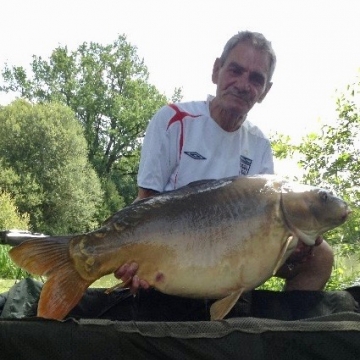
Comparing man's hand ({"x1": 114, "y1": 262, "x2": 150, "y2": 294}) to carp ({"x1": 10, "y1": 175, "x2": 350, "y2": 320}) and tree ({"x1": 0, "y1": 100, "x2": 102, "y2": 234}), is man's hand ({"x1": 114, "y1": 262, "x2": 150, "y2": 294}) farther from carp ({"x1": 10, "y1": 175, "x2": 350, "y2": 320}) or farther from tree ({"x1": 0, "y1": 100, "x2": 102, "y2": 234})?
tree ({"x1": 0, "y1": 100, "x2": 102, "y2": 234})

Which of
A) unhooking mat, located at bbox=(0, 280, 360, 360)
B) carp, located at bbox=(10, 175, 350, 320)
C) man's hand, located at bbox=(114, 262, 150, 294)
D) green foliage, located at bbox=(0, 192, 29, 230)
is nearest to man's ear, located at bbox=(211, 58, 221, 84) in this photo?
carp, located at bbox=(10, 175, 350, 320)

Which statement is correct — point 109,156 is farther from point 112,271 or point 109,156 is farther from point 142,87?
point 112,271

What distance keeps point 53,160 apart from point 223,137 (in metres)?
20.3

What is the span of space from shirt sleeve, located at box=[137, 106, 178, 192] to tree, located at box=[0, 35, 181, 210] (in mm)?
20951

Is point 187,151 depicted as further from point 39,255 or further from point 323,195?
point 39,255

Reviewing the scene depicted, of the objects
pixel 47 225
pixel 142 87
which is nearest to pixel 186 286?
pixel 47 225

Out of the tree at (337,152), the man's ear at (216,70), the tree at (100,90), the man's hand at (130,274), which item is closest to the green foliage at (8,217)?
the tree at (100,90)

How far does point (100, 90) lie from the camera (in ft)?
76.6

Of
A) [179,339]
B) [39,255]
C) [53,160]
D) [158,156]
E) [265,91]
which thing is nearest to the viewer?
[179,339]

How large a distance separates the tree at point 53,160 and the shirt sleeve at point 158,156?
1955 cm

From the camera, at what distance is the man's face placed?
6.61 ft

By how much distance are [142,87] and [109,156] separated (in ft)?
10.6

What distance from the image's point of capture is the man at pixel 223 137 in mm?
1930

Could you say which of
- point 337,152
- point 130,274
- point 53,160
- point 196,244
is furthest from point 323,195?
point 53,160
